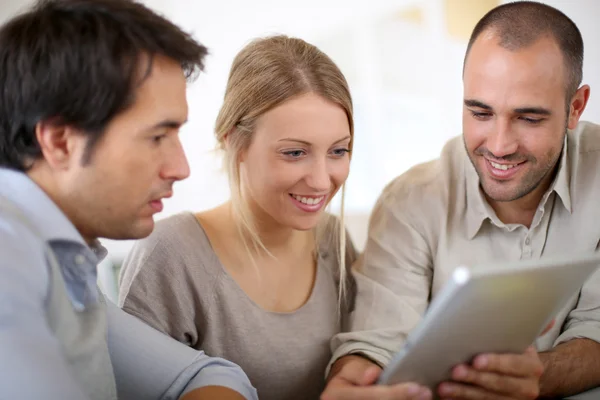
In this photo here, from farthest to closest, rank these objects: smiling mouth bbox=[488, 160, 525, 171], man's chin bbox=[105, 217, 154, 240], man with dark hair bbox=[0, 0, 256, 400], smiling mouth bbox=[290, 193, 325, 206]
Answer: smiling mouth bbox=[488, 160, 525, 171]
smiling mouth bbox=[290, 193, 325, 206]
man's chin bbox=[105, 217, 154, 240]
man with dark hair bbox=[0, 0, 256, 400]

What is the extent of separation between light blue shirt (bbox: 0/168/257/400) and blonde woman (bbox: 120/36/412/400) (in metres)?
0.26

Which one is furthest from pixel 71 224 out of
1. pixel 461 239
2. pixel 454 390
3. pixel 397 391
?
pixel 461 239

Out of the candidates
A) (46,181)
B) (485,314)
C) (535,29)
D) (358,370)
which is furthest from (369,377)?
(535,29)

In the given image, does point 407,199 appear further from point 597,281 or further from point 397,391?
point 397,391

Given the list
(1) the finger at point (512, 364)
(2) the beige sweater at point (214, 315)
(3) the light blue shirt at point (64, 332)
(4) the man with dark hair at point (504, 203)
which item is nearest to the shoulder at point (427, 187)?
(4) the man with dark hair at point (504, 203)

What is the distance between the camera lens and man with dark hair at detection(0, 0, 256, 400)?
3.16ft

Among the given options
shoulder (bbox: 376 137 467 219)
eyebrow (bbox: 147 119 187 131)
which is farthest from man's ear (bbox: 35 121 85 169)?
shoulder (bbox: 376 137 467 219)

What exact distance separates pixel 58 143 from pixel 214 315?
2.22 feet

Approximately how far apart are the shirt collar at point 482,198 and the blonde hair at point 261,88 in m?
0.39

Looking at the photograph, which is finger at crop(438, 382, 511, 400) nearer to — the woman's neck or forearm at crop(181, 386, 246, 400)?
forearm at crop(181, 386, 246, 400)

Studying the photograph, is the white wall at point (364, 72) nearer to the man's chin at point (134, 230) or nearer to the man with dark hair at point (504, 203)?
the man with dark hair at point (504, 203)

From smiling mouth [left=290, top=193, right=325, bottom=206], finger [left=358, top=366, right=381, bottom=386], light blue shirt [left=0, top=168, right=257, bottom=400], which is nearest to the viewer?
light blue shirt [left=0, top=168, right=257, bottom=400]

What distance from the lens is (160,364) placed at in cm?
124

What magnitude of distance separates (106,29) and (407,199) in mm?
1007
